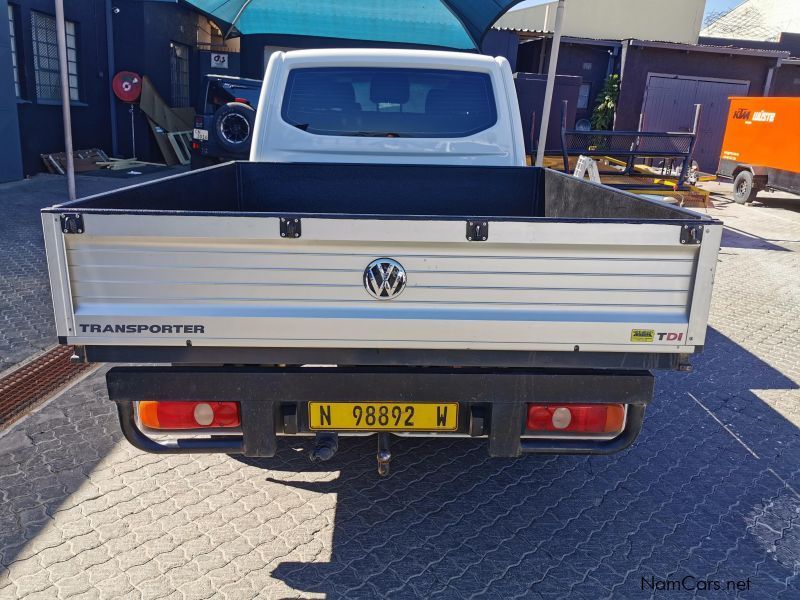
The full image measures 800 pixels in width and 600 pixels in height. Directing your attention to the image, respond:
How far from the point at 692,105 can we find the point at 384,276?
21.8 metres

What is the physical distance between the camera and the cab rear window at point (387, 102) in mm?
4371

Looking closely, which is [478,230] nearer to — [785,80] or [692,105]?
[692,105]

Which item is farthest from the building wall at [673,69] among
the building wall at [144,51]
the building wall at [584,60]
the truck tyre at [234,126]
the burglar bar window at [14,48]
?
the burglar bar window at [14,48]

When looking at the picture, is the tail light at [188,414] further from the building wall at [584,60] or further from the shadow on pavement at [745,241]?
the building wall at [584,60]

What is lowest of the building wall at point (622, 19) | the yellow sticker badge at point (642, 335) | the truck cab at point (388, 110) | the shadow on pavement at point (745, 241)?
the shadow on pavement at point (745, 241)

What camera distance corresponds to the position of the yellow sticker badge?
7.82 feet

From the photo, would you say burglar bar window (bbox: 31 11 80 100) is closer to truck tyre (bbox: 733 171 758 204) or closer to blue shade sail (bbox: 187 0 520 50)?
blue shade sail (bbox: 187 0 520 50)

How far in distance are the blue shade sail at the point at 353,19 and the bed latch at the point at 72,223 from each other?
525 inches

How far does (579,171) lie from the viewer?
24.0ft

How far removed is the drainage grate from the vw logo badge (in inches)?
112

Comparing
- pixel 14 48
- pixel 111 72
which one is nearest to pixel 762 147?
pixel 111 72

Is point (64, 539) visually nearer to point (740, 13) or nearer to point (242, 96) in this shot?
point (242, 96)

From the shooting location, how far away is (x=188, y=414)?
2.64 m

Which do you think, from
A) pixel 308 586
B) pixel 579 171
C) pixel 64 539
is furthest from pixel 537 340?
pixel 579 171
